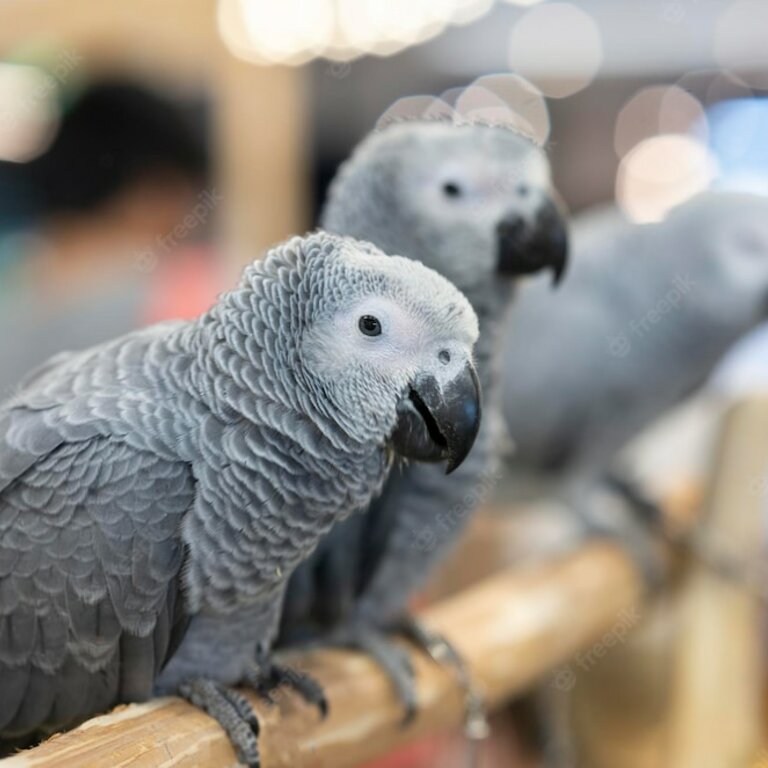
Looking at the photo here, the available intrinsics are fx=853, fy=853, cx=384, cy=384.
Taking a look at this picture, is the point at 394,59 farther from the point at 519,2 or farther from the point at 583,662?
the point at 583,662

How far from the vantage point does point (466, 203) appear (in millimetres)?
840

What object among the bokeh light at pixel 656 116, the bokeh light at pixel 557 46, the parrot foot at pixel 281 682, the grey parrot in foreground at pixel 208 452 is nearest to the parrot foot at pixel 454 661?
the parrot foot at pixel 281 682

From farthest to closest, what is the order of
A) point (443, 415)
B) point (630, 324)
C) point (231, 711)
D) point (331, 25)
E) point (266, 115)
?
point (331, 25), point (266, 115), point (630, 324), point (231, 711), point (443, 415)

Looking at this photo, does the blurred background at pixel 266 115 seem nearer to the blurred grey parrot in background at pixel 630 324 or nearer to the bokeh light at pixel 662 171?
the bokeh light at pixel 662 171

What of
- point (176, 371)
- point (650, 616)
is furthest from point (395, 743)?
point (650, 616)

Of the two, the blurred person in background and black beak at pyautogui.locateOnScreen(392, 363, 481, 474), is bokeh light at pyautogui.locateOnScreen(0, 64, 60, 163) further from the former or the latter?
black beak at pyautogui.locateOnScreen(392, 363, 481, 474)

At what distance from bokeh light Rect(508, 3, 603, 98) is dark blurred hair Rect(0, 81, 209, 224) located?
185 cm

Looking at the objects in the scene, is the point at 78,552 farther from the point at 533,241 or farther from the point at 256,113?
the point at 256,113

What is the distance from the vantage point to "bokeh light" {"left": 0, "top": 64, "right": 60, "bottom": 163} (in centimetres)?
103

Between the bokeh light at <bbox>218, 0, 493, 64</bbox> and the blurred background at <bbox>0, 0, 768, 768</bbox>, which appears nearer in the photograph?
the blurred background at <bbox>0, 0, 768, 768</bbox>

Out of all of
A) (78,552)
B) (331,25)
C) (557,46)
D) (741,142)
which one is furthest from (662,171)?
(78,552)

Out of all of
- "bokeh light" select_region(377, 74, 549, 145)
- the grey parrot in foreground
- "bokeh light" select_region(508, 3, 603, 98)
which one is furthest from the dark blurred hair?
"bokeh light" select_region(508, 3, 603, 98)

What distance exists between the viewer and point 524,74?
290 cm

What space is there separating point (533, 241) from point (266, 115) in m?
0.96
